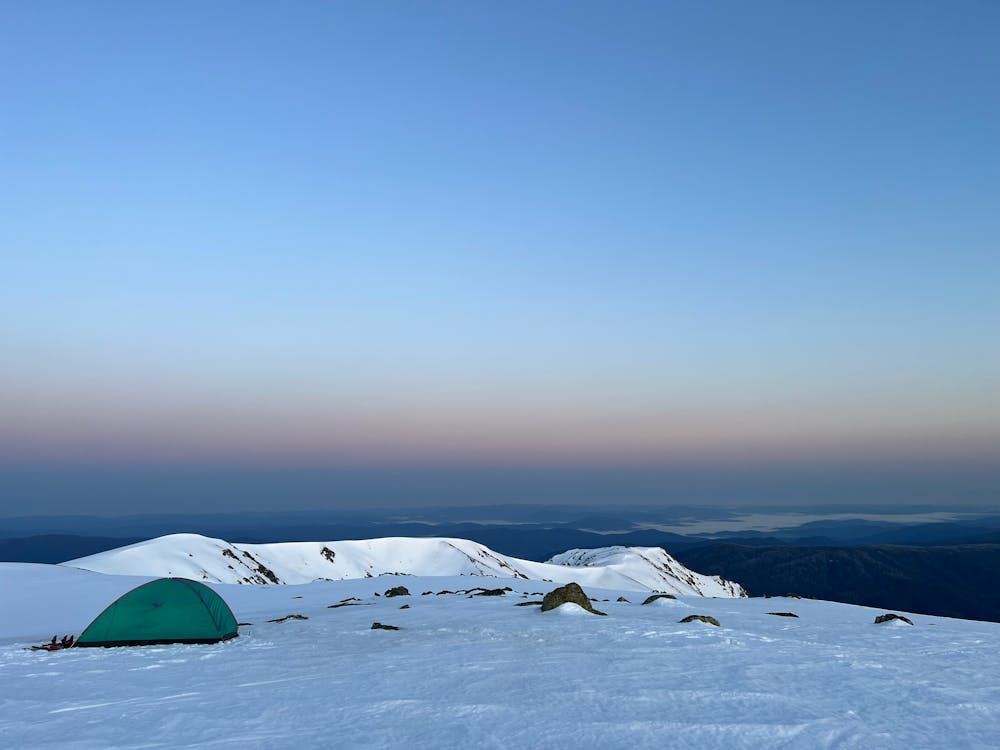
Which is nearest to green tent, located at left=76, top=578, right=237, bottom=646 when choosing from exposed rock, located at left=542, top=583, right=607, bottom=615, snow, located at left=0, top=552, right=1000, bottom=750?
snow, located at left=0, top=552, right=1000, bottom=750

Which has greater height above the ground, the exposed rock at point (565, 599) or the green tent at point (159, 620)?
the green tent at point (159, 620)

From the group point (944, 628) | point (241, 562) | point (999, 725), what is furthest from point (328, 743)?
point (241, 562)

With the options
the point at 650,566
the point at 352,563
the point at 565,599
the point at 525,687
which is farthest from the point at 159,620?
the point at 650,566

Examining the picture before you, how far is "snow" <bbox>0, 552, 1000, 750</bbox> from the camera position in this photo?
8508 mm

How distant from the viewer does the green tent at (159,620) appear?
16.9 meters

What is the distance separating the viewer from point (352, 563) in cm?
12194

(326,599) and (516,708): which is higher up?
(516,708)

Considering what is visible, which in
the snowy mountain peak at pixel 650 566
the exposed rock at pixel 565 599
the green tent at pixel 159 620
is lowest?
the snowy mountain peak at pixel 650 566

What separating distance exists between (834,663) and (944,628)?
37.7ft

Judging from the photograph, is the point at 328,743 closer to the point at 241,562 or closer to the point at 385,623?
the point at 385,623

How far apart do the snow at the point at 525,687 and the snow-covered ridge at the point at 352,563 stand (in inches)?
2614

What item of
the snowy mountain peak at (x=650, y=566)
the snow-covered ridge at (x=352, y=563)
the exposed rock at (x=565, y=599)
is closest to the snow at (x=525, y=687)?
the exposed rock at (x=565, y=599)

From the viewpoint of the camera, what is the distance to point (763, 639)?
1551 cm

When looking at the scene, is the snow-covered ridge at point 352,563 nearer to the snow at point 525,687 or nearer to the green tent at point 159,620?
the green tent at point 159,620
